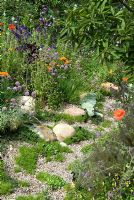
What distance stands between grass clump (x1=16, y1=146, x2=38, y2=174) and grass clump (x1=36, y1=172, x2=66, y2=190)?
0.19 metres

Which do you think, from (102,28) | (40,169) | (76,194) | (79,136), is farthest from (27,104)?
(102,28)

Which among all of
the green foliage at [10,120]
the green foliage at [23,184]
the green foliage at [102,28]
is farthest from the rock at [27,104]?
the green foliage at [102,28]

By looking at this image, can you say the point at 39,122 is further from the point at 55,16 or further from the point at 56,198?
the point at 55,16

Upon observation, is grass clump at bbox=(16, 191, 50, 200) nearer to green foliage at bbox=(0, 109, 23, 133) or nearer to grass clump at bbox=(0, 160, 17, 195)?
grass clump at bbox=(0, 160, 17, 195)

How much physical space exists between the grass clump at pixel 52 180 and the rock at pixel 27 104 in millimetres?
1801

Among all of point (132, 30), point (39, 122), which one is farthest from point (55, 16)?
point (132, 30)

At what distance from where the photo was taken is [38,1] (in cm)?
1416

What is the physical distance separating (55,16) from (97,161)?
788 cm

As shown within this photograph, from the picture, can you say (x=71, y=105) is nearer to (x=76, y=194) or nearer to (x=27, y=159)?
(x=27, y=159)

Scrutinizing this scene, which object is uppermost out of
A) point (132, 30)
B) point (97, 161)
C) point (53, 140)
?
point (132, 30)

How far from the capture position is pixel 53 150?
799 cm

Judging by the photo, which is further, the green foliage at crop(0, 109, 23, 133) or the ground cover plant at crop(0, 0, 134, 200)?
the green foliage at crop(0, 109, 23, 133)

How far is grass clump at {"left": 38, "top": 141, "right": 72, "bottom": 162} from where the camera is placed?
25.6 ft

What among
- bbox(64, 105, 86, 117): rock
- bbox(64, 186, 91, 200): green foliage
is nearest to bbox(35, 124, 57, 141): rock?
bbox(64, 105, 86, 117): rock
